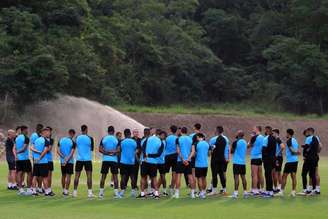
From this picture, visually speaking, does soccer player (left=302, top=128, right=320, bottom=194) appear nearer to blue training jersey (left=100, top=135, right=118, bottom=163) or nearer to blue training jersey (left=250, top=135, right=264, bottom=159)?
blue training jersey (left=250, top=135, right=264, bottom=159)

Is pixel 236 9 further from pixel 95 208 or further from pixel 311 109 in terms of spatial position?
pixel 95 208

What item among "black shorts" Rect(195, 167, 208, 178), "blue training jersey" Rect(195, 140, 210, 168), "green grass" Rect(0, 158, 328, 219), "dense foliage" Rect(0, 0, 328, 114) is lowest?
"green grass" Rect(0, 158, 328, 219)

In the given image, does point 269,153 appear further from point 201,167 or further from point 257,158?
point 201,167

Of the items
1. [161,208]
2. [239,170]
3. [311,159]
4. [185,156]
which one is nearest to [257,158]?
[239,170]

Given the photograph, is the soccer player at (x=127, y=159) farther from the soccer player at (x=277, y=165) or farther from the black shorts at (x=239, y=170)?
the soccer player at (x=277, y=165)

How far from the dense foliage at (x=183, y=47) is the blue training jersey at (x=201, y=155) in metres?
35.6

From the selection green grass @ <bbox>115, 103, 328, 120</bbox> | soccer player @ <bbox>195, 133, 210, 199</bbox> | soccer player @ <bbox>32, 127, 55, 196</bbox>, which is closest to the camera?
soccer player @ <bbox>195, 133, 210, 199</bbox>

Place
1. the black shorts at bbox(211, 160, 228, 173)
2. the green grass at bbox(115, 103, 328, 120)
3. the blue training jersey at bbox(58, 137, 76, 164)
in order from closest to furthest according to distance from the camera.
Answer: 1. the blue training jersey at bbox(58, 137, 76, 164)
2. the black shorts at bbox(211, 160, 228, 173)
3. the green grass at bbox(115, 103, 328, 120)

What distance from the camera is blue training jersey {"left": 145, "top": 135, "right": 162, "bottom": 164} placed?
70.8ft

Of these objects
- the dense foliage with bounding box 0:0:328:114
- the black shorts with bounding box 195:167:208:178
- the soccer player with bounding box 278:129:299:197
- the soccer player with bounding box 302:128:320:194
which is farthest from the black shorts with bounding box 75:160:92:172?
the dense foliage with bounding box 0:0:328:114

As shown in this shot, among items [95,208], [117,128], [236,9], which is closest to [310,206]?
[95,208]

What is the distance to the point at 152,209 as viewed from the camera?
18.7 metres

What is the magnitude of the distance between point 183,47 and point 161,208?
6181 centimetres

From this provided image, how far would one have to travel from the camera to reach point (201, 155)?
21.6m
